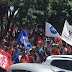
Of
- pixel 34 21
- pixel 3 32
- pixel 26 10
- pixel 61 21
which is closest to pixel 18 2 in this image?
pixel 26 10

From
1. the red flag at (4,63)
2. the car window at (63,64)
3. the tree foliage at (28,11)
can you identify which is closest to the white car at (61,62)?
the car window at (63,64)

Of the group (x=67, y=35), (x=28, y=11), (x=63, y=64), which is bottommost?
(x=63, y=64)

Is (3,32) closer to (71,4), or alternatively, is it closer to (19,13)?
(19,13)

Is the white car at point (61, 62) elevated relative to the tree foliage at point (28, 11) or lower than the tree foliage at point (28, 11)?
lower

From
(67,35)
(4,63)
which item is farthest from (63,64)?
(67,35)

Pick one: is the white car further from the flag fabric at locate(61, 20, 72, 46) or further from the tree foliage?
the tree foliage

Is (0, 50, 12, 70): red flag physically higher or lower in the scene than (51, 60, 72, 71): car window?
lower

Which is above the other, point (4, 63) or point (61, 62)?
point (61, 62)

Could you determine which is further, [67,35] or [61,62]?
[67,35]

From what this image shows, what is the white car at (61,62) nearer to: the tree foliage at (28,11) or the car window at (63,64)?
the car window at (63,64)

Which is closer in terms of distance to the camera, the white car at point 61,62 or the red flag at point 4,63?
the white car at point 61,62

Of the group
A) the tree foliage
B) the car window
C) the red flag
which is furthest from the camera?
the tree foliage

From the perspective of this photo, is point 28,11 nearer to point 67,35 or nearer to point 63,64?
point 67,35

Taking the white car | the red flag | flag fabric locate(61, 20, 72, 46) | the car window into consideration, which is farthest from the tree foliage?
the car window
